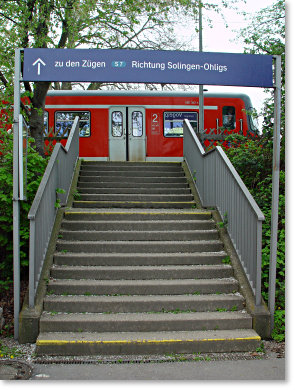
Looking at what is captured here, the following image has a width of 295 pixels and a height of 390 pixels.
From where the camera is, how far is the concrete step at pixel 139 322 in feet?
16.5

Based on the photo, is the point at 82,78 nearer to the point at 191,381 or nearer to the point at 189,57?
the point at 189,57

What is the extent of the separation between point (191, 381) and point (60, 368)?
1.41 m

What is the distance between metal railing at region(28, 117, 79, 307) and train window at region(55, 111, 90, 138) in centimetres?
497

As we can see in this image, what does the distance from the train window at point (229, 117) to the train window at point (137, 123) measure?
273cm

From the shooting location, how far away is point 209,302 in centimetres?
549

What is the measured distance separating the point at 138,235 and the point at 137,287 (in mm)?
1242

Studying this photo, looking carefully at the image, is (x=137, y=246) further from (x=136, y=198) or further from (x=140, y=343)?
(x=136, y=198)

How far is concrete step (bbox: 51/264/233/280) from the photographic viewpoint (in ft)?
19.5

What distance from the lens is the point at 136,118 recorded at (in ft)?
44.4

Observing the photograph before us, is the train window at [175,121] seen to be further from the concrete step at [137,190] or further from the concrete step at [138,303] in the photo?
the concrete step at [138,303]

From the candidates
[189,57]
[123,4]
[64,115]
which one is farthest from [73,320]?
[64,115]

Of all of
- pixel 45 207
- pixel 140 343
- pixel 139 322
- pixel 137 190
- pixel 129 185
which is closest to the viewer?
pixel 140 343

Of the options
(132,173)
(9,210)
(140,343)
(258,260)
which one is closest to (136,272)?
(140,343)

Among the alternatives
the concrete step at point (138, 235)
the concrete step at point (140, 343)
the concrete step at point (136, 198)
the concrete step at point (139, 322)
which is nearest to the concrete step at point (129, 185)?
the concrete step at point (136, 198)
